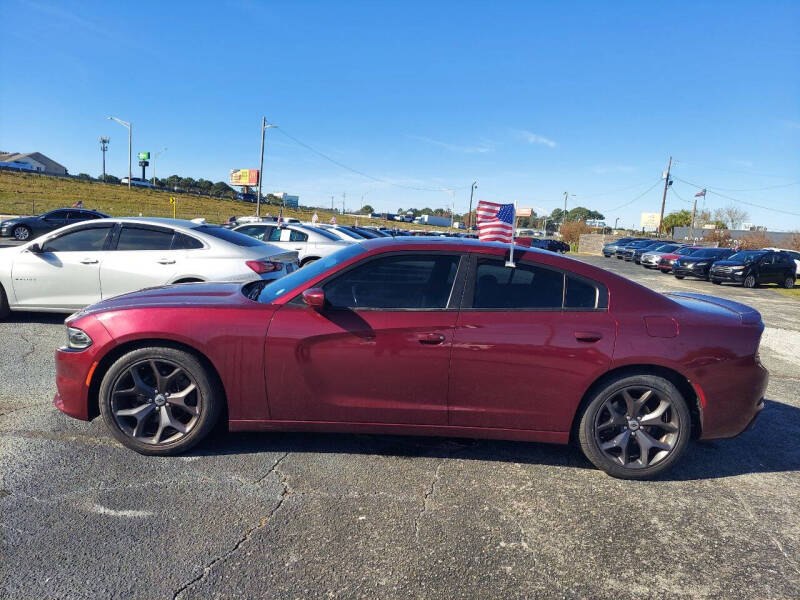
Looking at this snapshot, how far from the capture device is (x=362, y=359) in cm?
334

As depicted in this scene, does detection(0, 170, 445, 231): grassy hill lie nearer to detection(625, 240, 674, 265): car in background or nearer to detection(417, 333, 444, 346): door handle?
detection(625, 240, 674, 265): car in background

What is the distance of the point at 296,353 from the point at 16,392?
2.90 meters

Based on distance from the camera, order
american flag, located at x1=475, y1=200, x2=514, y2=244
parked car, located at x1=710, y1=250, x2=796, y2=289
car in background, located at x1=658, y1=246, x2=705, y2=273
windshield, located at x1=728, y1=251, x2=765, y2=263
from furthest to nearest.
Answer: car in background, located at x1=658, y1=246, x2=705, y2=273
windshield, located at x1=728, y1=251, x2=765, y2=263
parked car, located at x1=710, y1=250, x2=796, y2=289
american flag, located at x1=475, y1=200, x2=514, y2=244

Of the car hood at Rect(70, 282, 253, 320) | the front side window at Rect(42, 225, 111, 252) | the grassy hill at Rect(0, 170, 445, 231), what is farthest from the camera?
the grassy hill at Rect(0, 170, 445, 231)

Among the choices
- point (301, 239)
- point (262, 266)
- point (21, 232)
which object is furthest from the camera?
point (21, 232)

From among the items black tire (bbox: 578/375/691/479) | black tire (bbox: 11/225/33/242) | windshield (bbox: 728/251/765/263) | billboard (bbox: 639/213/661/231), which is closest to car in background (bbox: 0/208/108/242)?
black tire (bbox: 11/225/33/242)

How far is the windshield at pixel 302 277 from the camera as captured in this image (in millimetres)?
3611

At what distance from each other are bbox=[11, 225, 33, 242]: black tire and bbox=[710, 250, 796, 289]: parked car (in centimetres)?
2955

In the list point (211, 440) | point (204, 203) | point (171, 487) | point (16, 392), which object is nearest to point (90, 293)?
point (16, 392)

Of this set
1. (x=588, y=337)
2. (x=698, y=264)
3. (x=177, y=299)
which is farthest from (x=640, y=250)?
(x=177, y=299)

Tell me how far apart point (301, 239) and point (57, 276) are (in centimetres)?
555

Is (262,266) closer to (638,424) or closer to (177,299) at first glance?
(177,299)

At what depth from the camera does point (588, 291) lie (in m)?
3.53

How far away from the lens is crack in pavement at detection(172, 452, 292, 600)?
2.30 metres
